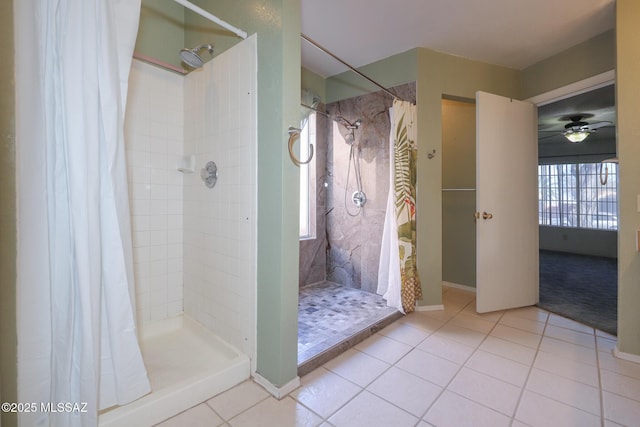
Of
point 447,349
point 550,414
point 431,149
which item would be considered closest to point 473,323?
point 447,349

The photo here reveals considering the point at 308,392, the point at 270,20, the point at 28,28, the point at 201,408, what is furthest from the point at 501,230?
the point at 28,28

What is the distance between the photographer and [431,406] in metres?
1.40

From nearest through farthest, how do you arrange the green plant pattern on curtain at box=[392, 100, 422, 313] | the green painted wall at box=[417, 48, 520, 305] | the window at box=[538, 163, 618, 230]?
the green plant pattern on curtain at box=[392, 100, 422, 313], the green painted wall at box=[417, 48, 520, 305], the window at box=[538, 163, 618, 230]

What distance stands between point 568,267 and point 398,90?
4331 mm

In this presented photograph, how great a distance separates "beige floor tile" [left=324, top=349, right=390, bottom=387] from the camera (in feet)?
5.33

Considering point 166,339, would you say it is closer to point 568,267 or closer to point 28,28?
point 28,28

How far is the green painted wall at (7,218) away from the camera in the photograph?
3.13 ft

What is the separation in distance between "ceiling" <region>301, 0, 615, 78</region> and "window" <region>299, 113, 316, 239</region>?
2.44 feet

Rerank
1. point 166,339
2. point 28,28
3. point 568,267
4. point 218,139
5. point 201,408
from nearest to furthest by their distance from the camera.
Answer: point 28,28, point 201,408, point 218,139, point 166,339, point 568,267

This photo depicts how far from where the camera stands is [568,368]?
173cm

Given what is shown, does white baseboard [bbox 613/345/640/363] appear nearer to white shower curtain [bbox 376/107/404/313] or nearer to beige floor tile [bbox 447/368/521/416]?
beige floor tile [bbox 447/368/521/416]

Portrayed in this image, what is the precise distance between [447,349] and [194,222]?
2048mm

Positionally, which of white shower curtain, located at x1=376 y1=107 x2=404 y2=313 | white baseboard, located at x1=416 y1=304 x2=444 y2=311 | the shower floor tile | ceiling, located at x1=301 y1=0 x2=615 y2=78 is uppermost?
ceiling, located at x1=301 y1=0 x2=615 y2=78

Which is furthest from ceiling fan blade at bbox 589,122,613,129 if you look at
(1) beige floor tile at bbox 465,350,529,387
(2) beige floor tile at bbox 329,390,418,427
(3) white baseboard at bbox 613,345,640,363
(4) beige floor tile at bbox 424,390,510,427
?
(2) beige floor tile at bbox 329,390,418,427
